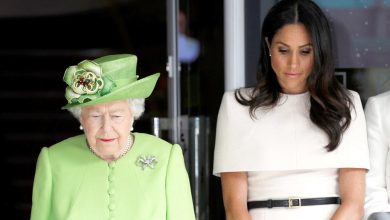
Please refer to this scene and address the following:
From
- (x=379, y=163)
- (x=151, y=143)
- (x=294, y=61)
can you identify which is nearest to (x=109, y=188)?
(x=151, y=143)

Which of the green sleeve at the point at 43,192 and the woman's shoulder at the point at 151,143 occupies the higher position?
the woman's shoulder at the point at 151,143

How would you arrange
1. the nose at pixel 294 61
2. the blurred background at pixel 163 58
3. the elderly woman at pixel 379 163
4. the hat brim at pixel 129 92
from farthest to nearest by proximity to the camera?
the blurred background at pixel 163 58 < the elderly woman at pixel 379 163 < the nose at pixel 294 61 < the hat brim at pixel 129 92

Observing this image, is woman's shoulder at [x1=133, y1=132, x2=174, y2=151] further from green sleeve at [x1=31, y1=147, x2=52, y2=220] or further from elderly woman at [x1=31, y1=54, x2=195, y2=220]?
green sleeve at [x1=31, y1=147, x2=52, y2=220]

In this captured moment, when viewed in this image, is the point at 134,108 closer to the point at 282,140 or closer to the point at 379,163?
the point at 282,140

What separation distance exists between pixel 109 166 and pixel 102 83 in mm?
321

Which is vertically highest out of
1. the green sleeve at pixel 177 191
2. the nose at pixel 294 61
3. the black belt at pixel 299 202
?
the nose at pixel 294 61

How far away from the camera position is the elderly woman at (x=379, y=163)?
3.49m

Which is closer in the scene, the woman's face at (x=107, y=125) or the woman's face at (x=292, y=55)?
the woman's face at (x=107, y=125)

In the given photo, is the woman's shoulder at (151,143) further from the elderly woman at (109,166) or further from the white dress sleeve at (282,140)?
the white dress sleeve at (282,140)

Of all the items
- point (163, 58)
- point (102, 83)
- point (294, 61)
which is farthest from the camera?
point (163, 58)

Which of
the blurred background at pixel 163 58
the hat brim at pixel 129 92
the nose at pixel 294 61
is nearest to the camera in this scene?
the hat brim at pixel 129 92

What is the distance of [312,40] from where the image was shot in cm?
332

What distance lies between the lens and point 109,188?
308cm

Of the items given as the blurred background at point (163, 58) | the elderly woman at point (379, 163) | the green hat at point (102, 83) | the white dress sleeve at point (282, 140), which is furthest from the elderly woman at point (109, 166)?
the blurred background at point (163, 58)
